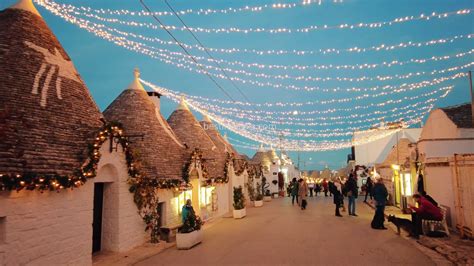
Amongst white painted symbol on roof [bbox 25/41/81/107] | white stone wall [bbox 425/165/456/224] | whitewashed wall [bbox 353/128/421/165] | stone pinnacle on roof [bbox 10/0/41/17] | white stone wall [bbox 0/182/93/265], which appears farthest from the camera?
whitewashed wall [bbox 353/128/421/165]

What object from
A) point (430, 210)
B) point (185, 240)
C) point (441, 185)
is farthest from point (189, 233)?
point (441, 185)

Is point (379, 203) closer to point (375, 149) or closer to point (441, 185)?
point (441, 185)

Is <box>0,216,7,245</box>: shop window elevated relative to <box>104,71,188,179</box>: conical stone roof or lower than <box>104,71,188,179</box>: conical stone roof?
lower

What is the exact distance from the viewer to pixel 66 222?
29.2ft

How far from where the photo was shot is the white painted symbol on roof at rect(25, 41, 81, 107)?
9.83 metres

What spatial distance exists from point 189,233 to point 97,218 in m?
2.90

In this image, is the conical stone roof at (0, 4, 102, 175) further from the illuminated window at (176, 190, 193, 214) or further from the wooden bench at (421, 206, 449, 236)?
the wooden bench at (421, 206, 449, 236)

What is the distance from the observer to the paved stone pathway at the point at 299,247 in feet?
30.8

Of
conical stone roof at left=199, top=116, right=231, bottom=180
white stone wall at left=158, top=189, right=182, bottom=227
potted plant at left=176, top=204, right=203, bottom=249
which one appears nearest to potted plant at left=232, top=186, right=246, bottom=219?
conical stone roof at left=199, top=116, right=231, bottom=180

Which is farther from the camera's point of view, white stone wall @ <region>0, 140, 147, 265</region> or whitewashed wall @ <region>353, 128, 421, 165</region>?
whitewashed wall @ <region>353, 128, 421, 165</region>

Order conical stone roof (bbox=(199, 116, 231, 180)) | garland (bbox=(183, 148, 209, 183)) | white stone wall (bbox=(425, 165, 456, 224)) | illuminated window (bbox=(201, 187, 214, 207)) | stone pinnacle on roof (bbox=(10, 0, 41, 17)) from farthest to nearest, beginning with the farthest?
conical stone roof (bbox=(199, 116, 231, 180))
illuminated window (bbox=(201, 187, 214, 207))
garland (bbox=(183, 148, 209, 183))
white stone wall (bbox=(425, 165, 456, 224))
stone pinnacle on roof (bbox=(10, 0, 41, 17))

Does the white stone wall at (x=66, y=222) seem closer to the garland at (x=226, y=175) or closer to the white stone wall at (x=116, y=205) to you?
the white stone wall at (x=116, y=205)

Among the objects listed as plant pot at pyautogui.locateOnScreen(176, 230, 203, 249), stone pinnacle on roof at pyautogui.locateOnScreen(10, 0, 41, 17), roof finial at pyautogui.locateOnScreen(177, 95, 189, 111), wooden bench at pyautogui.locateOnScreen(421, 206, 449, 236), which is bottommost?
plant pot at pyautogui.locateOnScreen(176, 230, 203, 249)

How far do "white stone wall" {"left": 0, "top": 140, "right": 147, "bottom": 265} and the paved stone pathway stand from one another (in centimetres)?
164
